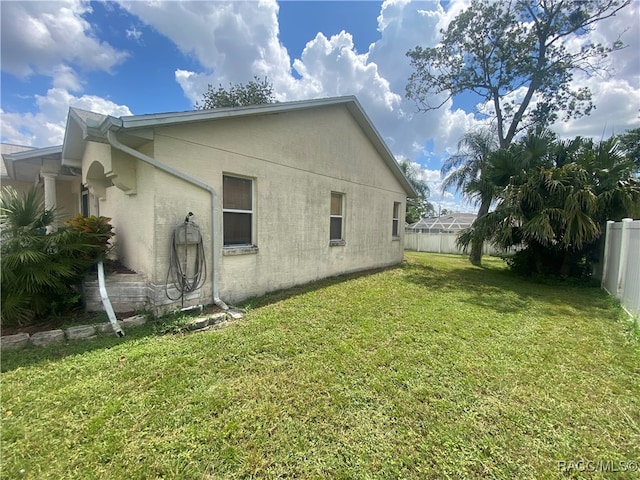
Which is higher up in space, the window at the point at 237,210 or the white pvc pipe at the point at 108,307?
the window at the point at 237,210

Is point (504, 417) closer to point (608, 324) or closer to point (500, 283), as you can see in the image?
point (608, 324)

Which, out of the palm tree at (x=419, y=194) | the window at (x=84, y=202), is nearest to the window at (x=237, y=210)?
the window at (x=84, y=202)

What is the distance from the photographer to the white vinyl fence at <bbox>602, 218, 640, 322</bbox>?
5.11 metres

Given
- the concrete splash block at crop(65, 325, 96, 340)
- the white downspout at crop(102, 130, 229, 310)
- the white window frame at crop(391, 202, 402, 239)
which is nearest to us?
the concrete splash block at crop(65, 325, 96, 340)

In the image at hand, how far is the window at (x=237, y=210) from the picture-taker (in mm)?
5230

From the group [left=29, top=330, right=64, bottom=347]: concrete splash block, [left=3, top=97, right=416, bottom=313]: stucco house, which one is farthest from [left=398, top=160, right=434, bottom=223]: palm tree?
[left=29, top=330, right=64, bottom=347]: concrete splash block

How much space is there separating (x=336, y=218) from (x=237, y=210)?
353cm

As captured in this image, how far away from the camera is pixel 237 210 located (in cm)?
539

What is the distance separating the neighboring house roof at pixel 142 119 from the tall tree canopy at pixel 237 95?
12.1m

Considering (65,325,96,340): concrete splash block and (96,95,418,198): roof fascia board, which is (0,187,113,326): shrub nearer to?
(65,325,96,340): concrete splash block

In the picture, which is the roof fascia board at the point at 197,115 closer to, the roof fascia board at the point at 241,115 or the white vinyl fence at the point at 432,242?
the roof fascia board at the point at 241,115

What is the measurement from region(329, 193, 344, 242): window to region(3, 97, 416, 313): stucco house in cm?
3

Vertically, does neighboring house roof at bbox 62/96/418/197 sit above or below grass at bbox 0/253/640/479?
above

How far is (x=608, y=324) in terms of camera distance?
16.3ft
